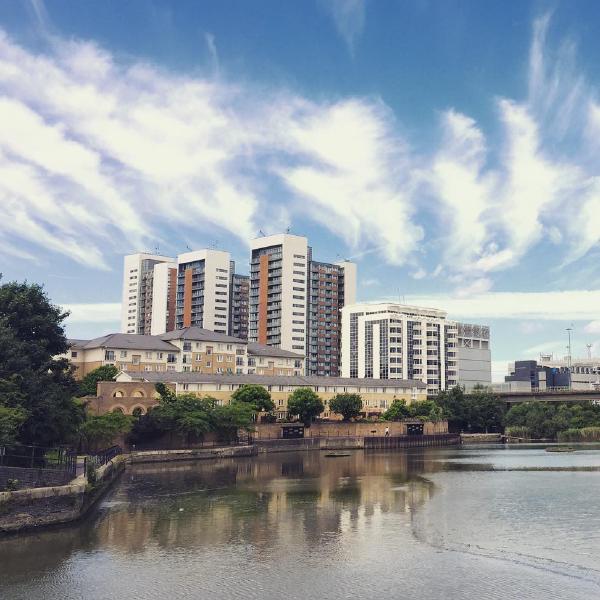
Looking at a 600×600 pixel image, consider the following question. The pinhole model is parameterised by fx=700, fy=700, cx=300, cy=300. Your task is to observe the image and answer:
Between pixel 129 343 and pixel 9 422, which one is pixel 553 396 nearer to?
pixel 129 343

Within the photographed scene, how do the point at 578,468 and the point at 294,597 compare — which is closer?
the point at 294,597

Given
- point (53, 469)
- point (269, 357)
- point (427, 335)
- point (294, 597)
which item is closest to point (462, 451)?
point (269, 357)

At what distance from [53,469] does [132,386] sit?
55810mm

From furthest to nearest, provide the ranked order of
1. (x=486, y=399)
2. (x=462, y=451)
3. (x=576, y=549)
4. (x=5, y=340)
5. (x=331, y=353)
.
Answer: (x=331, y=353) → (x=486, y=399) → (x=462, y=451) → (x=5, y=340) → (x=576, y=549)

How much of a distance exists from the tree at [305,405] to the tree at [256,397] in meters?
4.16

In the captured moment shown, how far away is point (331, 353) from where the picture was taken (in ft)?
635

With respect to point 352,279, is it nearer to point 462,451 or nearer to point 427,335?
point 427,335

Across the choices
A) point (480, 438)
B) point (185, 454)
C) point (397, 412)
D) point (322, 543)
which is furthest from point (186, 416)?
point (480, 438)

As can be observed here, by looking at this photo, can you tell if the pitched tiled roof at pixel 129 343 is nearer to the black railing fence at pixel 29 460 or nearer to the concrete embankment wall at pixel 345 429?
the concrete embankment wall at pixel 345 429

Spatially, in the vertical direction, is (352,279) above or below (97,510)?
above

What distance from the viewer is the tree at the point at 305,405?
11650 centimetres

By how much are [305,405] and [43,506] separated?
7852 cm

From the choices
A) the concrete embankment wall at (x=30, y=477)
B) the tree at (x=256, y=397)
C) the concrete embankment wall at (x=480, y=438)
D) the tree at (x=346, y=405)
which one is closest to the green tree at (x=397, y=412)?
the tree at (x=346, y=405)

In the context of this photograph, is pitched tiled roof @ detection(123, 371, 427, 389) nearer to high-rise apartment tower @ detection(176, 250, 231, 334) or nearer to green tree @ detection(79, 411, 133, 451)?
green tree @ detection(79, 411, 133, 451)
